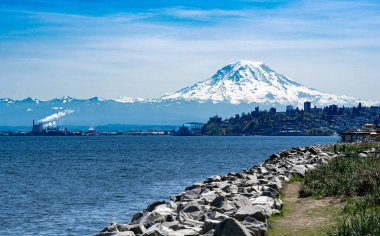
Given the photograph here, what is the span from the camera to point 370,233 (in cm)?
1245

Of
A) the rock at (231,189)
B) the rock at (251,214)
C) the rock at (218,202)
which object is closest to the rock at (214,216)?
the rock at (251,214)

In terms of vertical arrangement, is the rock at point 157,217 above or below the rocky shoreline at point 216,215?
below

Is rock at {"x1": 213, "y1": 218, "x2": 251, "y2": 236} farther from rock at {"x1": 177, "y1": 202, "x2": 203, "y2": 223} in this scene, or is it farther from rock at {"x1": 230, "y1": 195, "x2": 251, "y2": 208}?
rock at {"x1": 230, "y1": 195, "x2": 251, "y2": 208}

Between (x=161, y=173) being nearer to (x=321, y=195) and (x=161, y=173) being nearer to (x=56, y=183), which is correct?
(x=56, y=183)

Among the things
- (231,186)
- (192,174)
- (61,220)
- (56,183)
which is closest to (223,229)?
(231,186)

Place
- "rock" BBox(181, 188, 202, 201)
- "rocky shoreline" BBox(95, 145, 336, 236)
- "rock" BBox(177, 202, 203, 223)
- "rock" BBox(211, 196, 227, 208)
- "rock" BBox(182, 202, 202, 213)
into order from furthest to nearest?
"rock" BBox(181, 188, 202, 201) < "rock" BBox(211, 196, 227, 208) < "rock" BBox(182, 202, 202, 213) < "rock" BBox(177, 202, 203, 223) < "rocky shoreline" BBox(95, 145, 336, 236)

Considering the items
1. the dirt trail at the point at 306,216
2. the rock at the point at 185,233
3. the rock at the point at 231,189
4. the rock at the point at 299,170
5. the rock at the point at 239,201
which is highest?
the rock at the point at 299,170

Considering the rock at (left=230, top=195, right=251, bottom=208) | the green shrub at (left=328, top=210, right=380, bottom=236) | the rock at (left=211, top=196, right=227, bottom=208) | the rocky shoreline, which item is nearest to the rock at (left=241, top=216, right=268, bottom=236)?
the rocky shoreline

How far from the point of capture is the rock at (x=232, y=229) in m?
12.7

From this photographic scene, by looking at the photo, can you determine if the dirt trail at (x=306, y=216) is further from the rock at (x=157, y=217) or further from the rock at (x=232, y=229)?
the rock at (x=157, y=217)

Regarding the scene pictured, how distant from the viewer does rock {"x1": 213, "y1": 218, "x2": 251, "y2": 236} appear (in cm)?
1273

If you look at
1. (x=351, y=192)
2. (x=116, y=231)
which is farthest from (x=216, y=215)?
(x=351, y=192)

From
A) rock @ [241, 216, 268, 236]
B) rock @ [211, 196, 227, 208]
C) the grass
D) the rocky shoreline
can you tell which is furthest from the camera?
rock @ [211, 196, 227, 208]

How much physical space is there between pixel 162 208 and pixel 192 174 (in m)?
36.2
